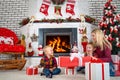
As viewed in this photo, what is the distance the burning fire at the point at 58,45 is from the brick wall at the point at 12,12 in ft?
3.85

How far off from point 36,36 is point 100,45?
2.49 metres

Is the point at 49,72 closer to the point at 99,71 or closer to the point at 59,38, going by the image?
the point at 99,71

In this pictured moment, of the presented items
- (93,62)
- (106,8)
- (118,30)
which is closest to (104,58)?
(93,62)

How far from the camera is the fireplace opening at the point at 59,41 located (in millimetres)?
5797

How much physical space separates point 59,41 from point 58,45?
13 cm

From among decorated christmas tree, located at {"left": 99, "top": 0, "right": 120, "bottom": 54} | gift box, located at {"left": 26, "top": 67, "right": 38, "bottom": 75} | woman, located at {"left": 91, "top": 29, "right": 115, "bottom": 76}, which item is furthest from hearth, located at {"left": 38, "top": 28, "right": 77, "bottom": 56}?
woman, located at {"left": 91, "top": 29, "right": 115, "bottom": 76}

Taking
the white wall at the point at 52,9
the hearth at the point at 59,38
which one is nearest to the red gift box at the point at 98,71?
the hearth at the point at 59,38

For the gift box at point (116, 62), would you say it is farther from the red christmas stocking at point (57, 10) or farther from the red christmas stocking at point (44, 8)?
the red christmas stocking at point (44, 8)

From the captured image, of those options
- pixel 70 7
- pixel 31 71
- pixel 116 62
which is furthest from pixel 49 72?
pixel 70 7

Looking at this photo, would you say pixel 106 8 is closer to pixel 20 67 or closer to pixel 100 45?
pixel 100 45

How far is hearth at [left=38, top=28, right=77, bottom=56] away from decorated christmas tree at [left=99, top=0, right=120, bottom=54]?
829 millimetres

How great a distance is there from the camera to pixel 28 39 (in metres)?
5.82

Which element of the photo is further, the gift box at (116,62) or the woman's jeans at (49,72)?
the gift box at (116,62)

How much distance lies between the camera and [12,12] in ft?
20.8
